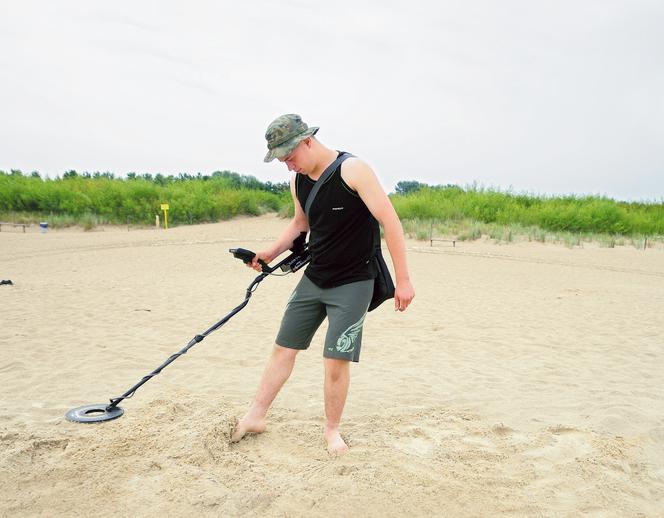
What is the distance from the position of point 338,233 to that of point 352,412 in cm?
161

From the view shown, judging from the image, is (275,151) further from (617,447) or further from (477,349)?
(477,349)

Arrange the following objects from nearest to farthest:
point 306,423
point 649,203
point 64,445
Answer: point 64,445
point 306,423
point 649,203

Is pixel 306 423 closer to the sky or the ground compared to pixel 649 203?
closer to the ground

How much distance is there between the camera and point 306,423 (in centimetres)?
380

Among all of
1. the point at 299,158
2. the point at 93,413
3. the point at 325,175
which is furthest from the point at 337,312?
the point at 93,413

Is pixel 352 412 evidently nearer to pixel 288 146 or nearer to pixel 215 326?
pixel 215 326

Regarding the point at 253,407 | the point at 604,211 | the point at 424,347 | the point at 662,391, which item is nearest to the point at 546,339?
the point at 424,347

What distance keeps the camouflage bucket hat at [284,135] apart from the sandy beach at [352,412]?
167 centimetres

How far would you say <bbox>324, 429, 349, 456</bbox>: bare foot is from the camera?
3270mm

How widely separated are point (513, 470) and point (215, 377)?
8.77 ft

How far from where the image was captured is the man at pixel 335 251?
297 cm

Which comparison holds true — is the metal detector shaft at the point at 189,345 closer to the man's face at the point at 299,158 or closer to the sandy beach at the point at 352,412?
the sandy beach at the point at 352,412

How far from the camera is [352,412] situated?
4113 mm

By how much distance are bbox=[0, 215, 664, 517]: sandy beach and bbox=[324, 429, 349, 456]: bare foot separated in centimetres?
5
